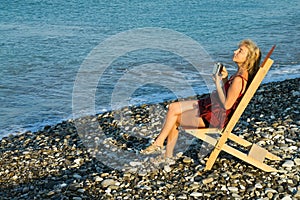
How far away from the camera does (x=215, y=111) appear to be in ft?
22.0

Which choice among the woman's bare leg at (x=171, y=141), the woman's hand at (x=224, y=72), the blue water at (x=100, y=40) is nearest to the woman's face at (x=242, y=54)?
the woman's hand at (x=224, y=72)

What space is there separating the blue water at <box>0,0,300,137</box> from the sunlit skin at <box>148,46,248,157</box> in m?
4.94

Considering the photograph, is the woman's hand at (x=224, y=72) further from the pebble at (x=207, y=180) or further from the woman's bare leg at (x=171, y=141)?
the pebble at (x=207, y=180)

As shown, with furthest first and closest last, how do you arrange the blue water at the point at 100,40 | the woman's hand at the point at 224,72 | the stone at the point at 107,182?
1. the blue water at the point at 100,40
2. the woman's hand at the point at 224,72
3. the stone at the point at 107,182

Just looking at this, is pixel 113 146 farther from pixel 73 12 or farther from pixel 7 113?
pixel 73 12

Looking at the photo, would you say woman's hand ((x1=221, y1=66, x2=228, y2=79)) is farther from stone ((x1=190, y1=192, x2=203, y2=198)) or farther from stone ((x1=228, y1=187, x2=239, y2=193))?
stone ((x1=190, y1=192, x2=203, y2=198))

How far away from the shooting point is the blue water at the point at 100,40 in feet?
42.9

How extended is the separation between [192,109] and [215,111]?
0.35m

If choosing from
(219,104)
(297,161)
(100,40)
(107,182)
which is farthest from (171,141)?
(100,40)

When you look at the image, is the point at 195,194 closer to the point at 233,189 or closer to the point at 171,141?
the point at 233,189

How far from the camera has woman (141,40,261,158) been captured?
21.2 ft

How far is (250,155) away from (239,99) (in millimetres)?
767

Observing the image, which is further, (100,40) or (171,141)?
(100,40)

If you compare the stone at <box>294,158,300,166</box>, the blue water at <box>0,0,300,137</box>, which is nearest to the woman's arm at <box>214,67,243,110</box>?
the stone at <box>294,158,300,166</box>
